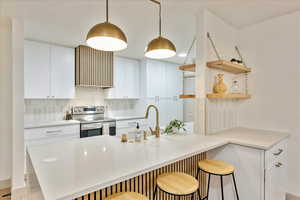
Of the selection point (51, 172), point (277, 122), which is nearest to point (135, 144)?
point (51, 172)

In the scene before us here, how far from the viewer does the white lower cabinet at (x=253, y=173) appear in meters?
1.60

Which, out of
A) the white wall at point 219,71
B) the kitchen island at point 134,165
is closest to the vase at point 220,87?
the white wall at point 219,71

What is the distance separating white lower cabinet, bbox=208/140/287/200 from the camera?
1604mm

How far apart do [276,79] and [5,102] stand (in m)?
4.07

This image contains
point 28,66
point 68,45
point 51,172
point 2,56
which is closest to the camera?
point 51,172

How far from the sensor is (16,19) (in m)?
2.26

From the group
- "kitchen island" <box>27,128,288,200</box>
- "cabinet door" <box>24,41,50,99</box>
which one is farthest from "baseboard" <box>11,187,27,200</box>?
"cabinet door" <box>24,41,50,99</box>

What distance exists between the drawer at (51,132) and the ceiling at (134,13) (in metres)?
1.63

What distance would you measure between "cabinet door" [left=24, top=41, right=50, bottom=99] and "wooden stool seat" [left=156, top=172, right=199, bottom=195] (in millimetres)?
2876

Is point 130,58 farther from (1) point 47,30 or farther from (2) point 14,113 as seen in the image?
(2) point 14,113

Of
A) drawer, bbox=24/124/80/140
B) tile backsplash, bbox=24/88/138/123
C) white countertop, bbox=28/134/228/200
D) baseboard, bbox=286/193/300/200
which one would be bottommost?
baseboard, bbox=286/193/300/200

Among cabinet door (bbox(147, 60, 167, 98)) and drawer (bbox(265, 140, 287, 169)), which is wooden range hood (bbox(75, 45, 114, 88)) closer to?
cabinet door (bbox(147, 60, 167, 98))

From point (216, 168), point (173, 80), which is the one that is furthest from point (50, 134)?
point (173, 80)

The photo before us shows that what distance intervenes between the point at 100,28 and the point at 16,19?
6.15ft
